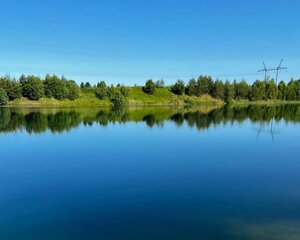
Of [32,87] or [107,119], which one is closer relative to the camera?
[107,119]

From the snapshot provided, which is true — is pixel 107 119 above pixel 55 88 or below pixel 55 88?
below

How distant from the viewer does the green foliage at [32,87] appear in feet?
354

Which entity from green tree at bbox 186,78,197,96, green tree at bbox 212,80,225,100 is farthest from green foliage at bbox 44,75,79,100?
green tree at bbox 212,80,225,100

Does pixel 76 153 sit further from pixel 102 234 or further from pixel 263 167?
pixel 102 234

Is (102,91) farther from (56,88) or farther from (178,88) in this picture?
(178,88)

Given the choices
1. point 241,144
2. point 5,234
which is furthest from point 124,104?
point 5,234

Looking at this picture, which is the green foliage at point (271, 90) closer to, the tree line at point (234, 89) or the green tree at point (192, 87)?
the tree line at point (234, 89)

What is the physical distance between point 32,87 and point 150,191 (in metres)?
102

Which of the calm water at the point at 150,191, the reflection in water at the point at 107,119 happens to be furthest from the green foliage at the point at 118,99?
the calm water at the point at 150,191

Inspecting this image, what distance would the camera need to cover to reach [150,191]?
548 inches

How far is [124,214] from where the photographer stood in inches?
443

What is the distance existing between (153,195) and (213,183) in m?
3.30

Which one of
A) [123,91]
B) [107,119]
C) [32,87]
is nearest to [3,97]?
[32,87]

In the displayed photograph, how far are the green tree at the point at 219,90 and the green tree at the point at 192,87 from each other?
28.3 feet
